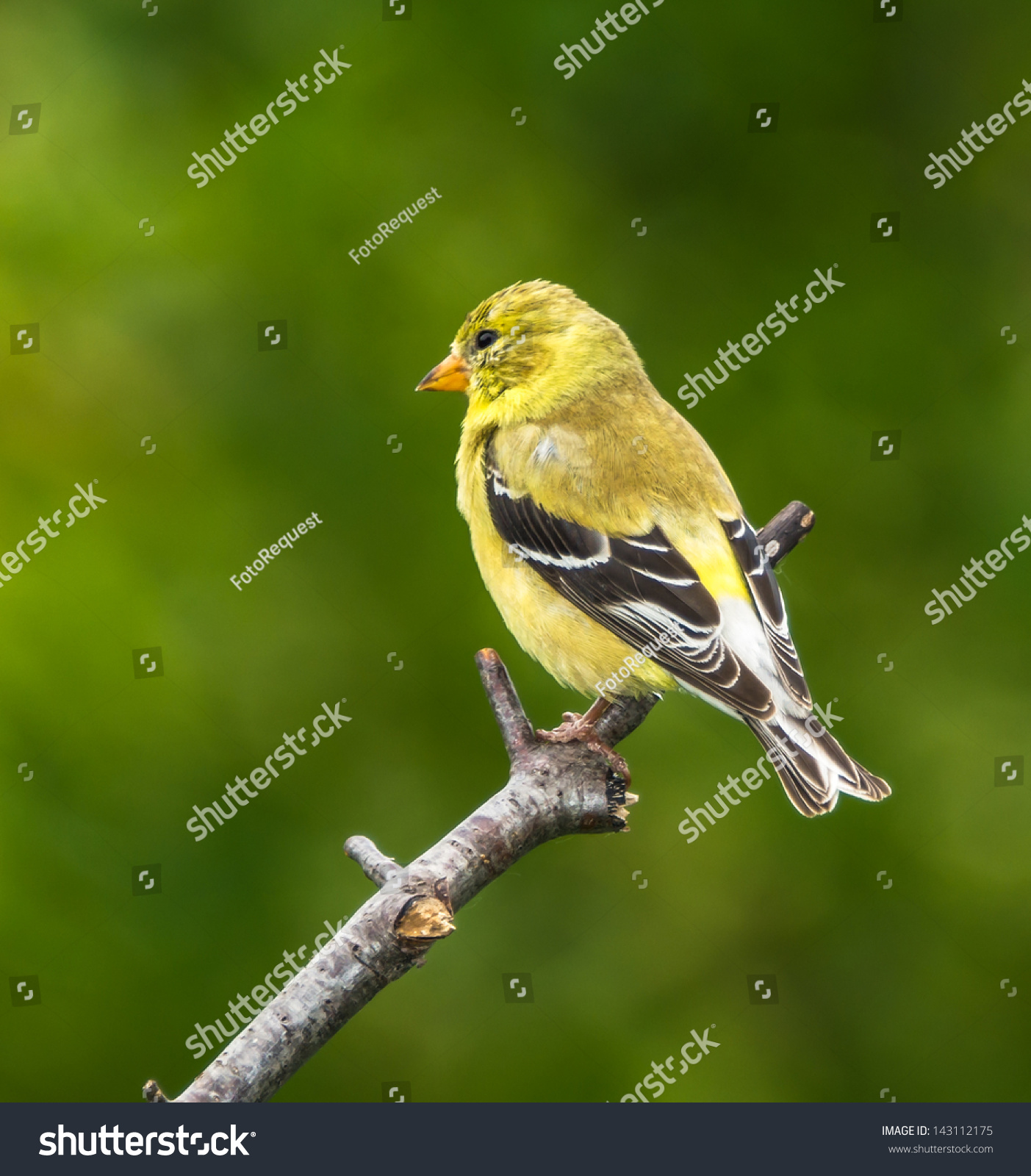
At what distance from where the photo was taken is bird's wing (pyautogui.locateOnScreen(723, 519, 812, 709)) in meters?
3.06

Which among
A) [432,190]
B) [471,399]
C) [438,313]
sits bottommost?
[471,399]

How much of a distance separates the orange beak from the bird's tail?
131 cm

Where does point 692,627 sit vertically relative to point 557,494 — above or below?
below

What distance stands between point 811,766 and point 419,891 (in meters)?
1.05

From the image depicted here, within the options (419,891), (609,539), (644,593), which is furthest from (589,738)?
(419,891)

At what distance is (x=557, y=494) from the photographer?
314cm

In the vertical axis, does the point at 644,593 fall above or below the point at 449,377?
below

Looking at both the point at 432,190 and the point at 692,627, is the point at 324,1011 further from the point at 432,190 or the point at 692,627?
the point at 432,190

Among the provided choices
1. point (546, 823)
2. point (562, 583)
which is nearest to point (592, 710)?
point (562, 583)

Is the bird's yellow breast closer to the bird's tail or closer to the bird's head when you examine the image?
the bird's head

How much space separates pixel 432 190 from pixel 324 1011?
10.1 ft

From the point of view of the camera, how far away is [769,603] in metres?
3.20

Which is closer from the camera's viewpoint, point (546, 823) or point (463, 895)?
point (463, 895)

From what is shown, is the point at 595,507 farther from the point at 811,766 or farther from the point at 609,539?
the point at 811,766
